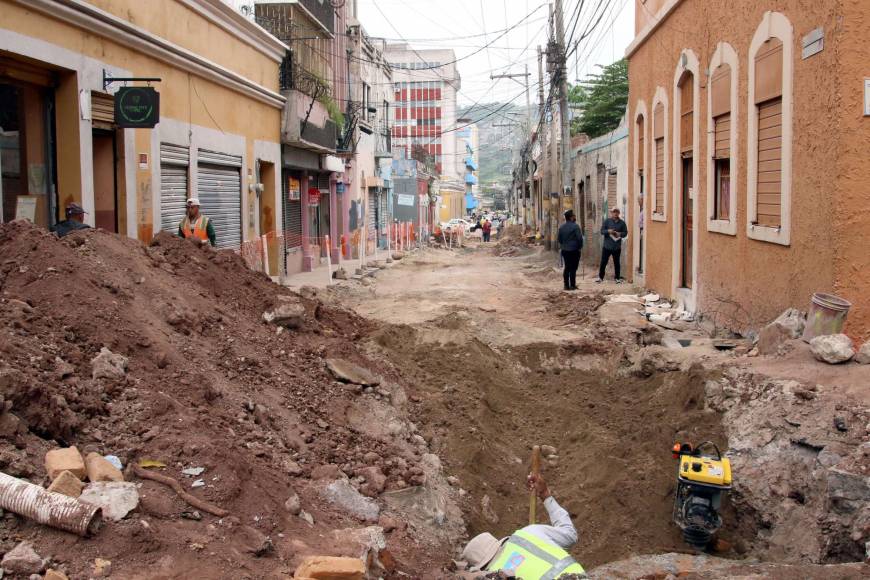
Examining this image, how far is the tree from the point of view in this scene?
3775 centimetres

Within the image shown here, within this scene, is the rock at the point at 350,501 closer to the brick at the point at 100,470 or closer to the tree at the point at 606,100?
the brick at the point at 100,470

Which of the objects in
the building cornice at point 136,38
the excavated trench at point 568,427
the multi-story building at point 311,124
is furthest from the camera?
the multi-story building at point 311,124

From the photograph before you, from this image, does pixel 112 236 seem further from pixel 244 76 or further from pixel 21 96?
pixel 244 76

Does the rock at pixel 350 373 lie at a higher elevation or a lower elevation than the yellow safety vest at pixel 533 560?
higher

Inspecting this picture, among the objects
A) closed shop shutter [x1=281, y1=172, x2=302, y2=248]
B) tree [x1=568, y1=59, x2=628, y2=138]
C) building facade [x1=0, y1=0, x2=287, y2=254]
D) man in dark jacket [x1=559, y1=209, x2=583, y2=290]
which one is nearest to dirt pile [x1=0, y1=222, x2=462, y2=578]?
building facade [x1=0, y1=0, x2=287, y2=254]

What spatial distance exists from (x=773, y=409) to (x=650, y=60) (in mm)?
11013

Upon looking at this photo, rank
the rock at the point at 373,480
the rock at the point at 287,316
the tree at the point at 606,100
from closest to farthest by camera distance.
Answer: the rock at the point at 373,480 < the rock at the point at 287,316 < the tree at the point at 606,100

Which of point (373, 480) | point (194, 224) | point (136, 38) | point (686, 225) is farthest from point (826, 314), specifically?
point (136, 38)

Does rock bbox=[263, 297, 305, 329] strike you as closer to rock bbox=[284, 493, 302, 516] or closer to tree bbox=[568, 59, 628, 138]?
rock bbox=[284, 493, 302, 516]

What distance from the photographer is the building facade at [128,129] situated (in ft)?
34.7

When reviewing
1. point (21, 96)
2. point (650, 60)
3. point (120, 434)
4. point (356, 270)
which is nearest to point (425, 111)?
point (356, 270)

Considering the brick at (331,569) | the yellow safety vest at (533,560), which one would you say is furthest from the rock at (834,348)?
the brick at (331,569)

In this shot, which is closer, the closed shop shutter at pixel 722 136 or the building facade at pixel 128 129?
the building facade at pixel 128 129

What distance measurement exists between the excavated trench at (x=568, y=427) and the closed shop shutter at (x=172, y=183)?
191 inches
